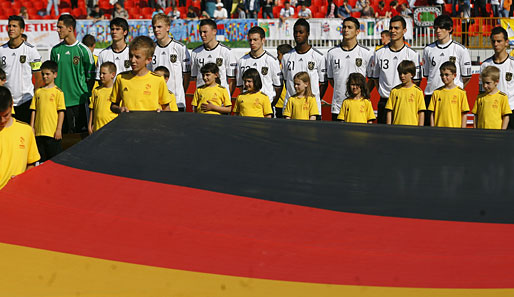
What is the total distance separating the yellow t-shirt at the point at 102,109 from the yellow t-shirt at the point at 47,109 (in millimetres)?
528

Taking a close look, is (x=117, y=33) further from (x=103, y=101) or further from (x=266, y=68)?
(x=266, y=68)

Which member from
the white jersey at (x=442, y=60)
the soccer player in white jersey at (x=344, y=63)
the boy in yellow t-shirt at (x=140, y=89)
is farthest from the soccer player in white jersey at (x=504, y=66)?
the boy in yellow t-shirt at (x=140, y=89)

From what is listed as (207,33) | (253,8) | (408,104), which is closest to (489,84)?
(408,104)

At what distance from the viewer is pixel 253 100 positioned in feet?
27.8

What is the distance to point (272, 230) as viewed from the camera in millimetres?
5074

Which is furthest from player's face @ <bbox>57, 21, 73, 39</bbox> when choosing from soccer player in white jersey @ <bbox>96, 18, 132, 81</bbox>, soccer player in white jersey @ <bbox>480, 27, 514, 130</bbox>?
soccer player in white jersey @ <bbox>480, 27, 514, 130</bbox>

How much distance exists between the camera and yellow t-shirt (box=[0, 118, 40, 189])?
5.39 m

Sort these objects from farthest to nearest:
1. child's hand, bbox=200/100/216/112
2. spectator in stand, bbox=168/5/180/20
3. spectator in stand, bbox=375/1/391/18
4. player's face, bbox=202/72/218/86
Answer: spectator in stand, bbox=168/5/180/20 → spectator in stand, bbox=375/1/391/18 → player's face, bbox=202/72/218/86 → child's hand, bbox=200/100/216/112

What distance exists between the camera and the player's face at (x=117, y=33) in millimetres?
9320

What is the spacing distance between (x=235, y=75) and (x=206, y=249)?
5.55 metres

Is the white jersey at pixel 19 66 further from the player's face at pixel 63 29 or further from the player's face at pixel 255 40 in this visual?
the player's face at pixel 255 40

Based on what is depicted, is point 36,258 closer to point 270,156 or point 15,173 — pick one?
point 15,173

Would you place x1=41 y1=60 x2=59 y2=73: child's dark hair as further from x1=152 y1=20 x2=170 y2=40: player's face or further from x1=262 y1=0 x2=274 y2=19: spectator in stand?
x1=262 y1=0 x2=274 y2=19: spectator in stand

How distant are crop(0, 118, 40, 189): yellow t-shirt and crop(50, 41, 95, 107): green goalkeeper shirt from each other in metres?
4.40
